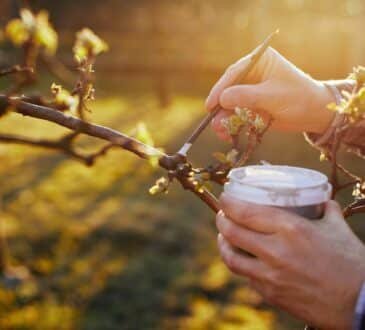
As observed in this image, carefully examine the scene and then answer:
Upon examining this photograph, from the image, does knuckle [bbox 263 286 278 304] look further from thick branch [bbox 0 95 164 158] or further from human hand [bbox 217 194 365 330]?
thick branch [bbox 0 95 164 158]

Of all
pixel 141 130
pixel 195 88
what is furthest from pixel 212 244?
pixel 195 88

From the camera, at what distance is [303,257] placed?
1231 millimetres

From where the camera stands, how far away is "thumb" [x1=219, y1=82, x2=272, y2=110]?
62.6 inches

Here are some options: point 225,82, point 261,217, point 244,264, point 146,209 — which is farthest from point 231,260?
point 146,209

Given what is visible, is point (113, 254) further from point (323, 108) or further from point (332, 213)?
point (332, 213)

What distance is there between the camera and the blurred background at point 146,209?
5.19 metres

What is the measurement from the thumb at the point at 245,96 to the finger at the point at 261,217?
423 mm

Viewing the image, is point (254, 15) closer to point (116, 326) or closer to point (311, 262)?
point (116, 326)

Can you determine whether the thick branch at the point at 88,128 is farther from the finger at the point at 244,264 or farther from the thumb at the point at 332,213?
the thumb at the point at 332,213

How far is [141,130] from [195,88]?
13.5m

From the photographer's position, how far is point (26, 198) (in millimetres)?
7582

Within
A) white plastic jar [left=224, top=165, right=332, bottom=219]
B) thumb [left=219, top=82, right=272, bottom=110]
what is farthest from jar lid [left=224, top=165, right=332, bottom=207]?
thumb [left=219, top=82, right=272, bottom=110]

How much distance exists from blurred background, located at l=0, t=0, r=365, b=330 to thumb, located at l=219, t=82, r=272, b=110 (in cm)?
170

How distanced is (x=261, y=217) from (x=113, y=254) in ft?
16.5
